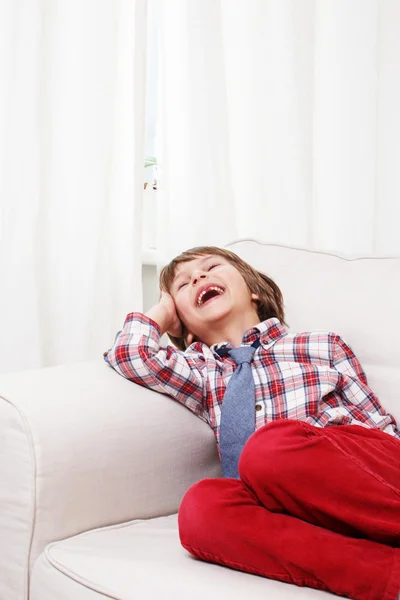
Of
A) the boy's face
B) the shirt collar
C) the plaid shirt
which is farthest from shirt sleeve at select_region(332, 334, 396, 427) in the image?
the boy's face

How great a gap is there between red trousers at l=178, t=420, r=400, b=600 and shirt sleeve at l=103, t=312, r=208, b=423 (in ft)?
0.89

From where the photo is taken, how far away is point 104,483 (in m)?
1.11

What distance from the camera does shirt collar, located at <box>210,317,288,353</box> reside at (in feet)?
4.87

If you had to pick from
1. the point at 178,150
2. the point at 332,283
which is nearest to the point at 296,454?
the point at 332,283

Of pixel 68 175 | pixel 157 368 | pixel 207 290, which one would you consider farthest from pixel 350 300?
pixel 68 175

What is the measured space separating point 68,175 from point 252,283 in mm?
A: 634

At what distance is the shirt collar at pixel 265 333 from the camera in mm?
1484

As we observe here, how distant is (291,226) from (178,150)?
47cm

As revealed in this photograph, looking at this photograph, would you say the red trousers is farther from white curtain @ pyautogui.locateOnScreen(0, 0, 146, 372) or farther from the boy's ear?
white curtain @ pyautogui.locateOnScreen(0, 0, 146, 372)

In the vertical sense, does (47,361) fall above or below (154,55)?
below

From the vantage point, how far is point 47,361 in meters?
1.91

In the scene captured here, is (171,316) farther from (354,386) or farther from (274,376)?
(354,386)

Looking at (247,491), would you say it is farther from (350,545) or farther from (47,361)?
(47,361)

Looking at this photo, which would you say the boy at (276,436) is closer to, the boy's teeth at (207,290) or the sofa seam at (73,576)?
the boy's teeth at (207,290)
